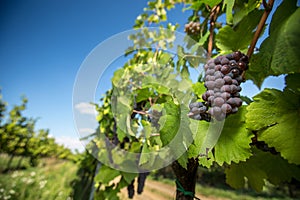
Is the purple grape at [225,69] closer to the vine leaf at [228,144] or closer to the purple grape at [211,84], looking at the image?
the purple grape at [211,84]

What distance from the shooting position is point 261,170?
1.25 metres

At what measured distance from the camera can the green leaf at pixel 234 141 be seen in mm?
848

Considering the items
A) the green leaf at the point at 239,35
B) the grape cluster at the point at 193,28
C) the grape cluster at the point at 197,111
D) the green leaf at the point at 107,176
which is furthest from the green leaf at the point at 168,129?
the green leaf at the point at 107,176

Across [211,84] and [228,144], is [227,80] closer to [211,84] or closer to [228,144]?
[211,84]

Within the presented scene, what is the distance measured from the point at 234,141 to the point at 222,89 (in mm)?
241

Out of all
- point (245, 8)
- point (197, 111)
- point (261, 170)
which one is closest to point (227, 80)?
point (197, 111)

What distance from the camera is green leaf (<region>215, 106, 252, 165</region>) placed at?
0.85m

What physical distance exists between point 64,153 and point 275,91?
22.8 meters

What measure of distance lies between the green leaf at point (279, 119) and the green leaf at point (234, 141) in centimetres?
6

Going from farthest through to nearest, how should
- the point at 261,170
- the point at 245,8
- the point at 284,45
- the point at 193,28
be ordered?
the point at 193,28 < the point at 261,170 < the point at 245,8 < the point at 284,45

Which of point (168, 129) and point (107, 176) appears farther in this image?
point (107, 176)

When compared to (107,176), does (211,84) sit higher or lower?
higher

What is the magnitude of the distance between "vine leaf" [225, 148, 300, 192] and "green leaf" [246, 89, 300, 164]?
321 mm

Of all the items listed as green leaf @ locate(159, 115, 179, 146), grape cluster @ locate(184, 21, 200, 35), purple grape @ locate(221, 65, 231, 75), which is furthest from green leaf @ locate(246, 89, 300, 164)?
grape cluster @ locate(184, 21, 200, 35)
